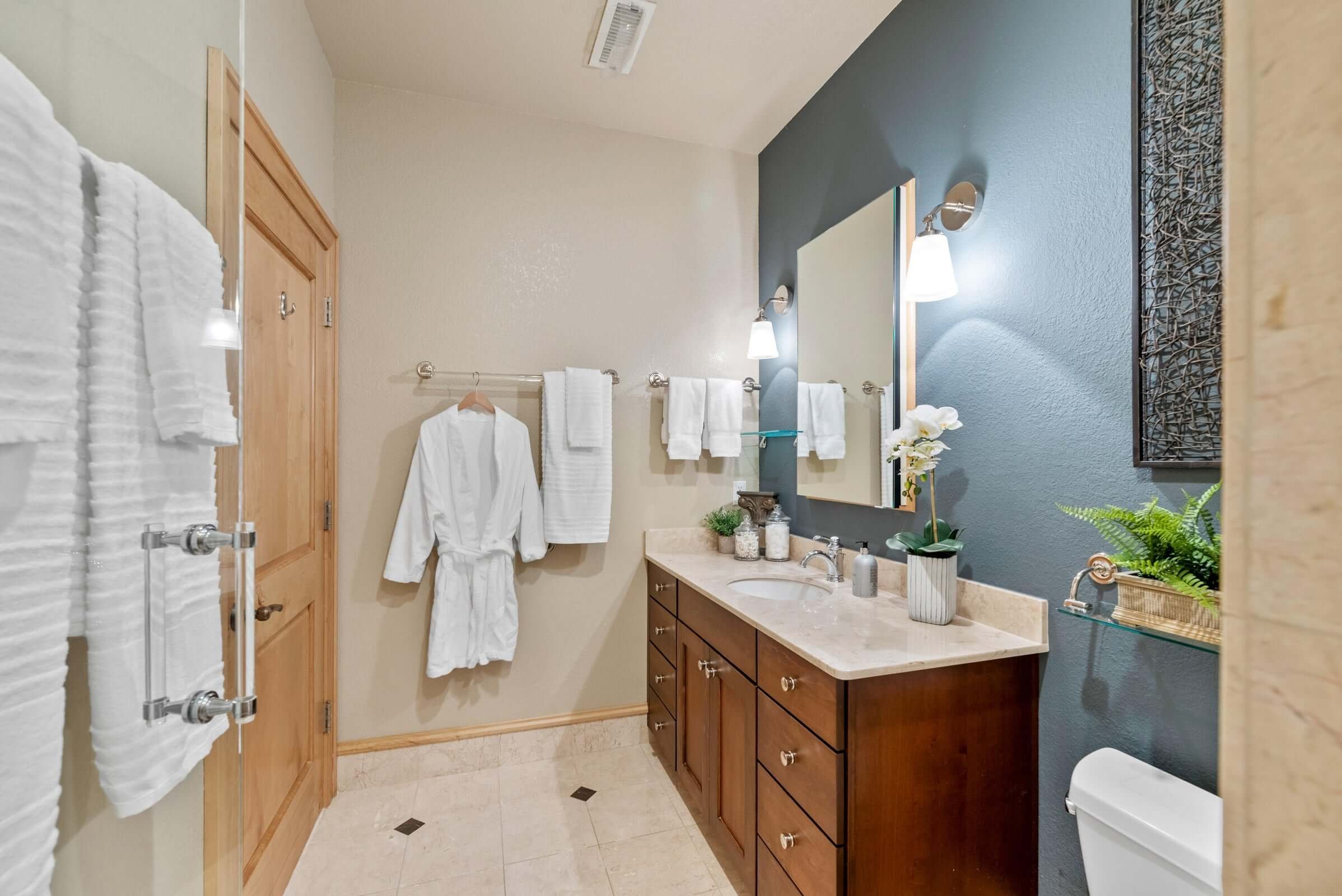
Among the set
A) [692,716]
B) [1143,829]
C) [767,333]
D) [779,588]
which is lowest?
[692,716]

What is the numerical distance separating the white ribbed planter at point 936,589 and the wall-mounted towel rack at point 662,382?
1.30m

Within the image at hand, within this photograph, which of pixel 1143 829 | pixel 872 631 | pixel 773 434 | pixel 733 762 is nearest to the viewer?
pixel 1143 829

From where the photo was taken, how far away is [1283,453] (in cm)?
25

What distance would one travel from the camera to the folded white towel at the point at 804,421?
233 centimetres

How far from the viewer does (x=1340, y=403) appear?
0.74ft

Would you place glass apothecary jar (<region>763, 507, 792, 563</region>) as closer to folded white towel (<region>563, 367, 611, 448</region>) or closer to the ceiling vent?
folded white towel (<region>563, 367, 611, 448</region>)

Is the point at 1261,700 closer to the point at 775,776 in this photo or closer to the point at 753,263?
the point at 775,776

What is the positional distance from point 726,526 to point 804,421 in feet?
1.81

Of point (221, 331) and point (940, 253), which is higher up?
point (940, 253)

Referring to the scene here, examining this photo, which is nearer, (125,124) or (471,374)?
(125,124)

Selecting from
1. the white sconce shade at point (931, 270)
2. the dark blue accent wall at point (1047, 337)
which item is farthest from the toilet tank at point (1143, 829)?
the white sconce shade at point (931, 270)

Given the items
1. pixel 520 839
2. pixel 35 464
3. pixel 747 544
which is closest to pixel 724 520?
pixel 747 544

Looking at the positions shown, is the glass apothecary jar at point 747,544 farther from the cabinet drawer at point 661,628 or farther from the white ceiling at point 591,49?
the white ceiling at point 591,49

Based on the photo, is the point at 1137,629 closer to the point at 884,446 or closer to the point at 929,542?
the point at 929,542
